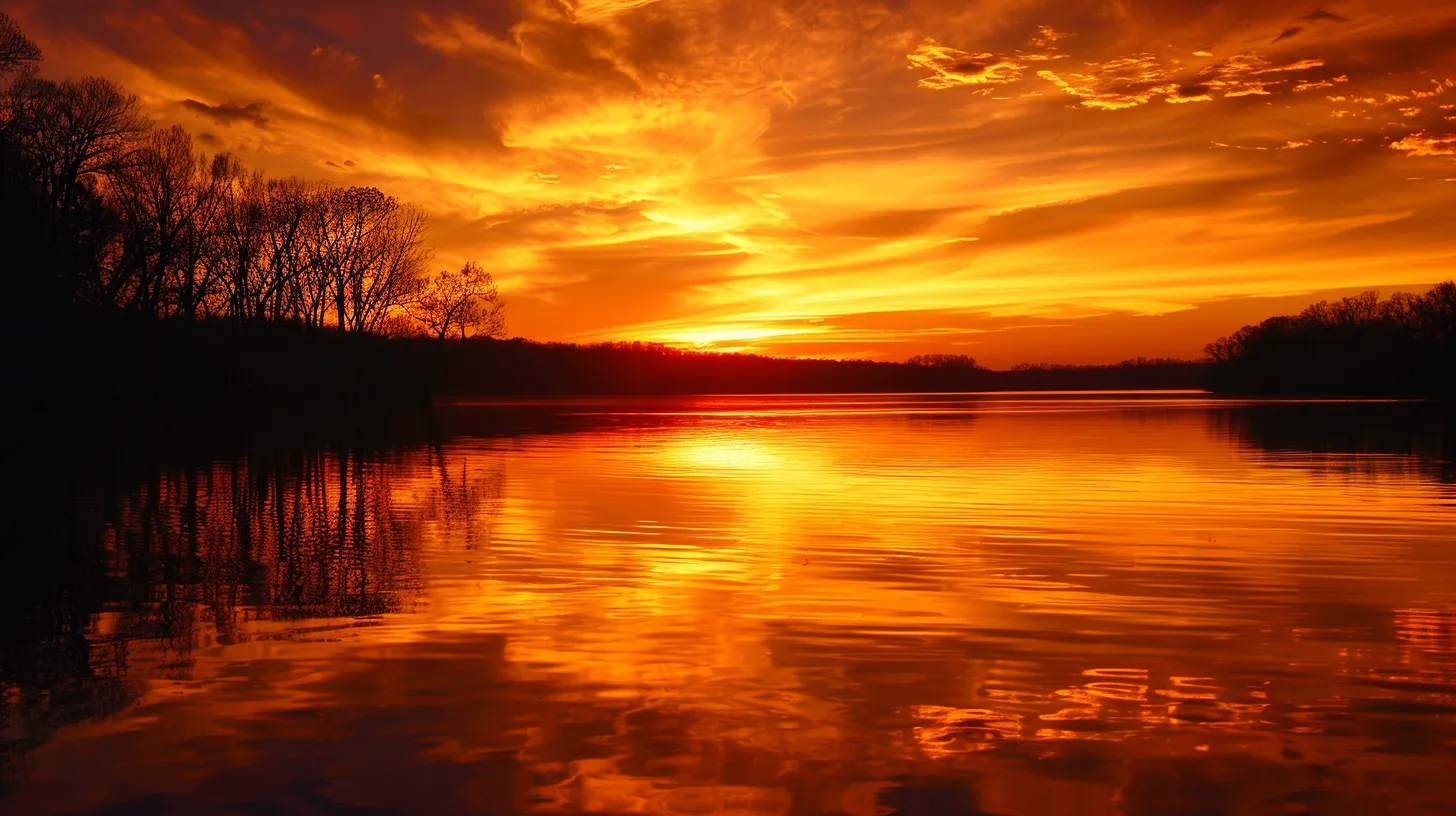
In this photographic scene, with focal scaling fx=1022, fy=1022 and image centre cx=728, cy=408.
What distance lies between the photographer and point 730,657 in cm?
897

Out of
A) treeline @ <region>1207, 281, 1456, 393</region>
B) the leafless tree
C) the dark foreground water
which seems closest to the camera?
the dark foreground water

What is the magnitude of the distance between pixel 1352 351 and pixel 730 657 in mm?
155322

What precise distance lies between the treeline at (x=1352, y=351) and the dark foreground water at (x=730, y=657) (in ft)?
406

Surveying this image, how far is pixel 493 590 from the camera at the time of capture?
11828 millimetres

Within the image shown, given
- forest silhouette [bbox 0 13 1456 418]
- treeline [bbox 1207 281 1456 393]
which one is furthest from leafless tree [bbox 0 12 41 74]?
treeline [bbox 1207 281 1456 393]

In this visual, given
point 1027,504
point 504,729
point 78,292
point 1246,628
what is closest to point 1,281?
point 78,292

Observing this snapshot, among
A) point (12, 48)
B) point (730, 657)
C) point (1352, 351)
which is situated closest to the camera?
point (730, 657)

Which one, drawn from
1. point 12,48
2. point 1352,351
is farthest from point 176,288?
point 1352,351

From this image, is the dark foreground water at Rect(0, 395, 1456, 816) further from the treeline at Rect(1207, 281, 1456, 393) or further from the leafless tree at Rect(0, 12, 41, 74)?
the treeline at Rect(1207, 281, 1456, 393)

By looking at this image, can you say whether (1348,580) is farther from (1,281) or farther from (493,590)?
(1,281)

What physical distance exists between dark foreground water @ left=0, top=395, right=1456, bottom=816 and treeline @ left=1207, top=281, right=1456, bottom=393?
123867 mm

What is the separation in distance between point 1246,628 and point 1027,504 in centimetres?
1024

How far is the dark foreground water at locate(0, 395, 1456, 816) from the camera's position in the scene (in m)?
6.13

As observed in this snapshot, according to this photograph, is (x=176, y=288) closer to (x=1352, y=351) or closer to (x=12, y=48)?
(x=12, y=48)
